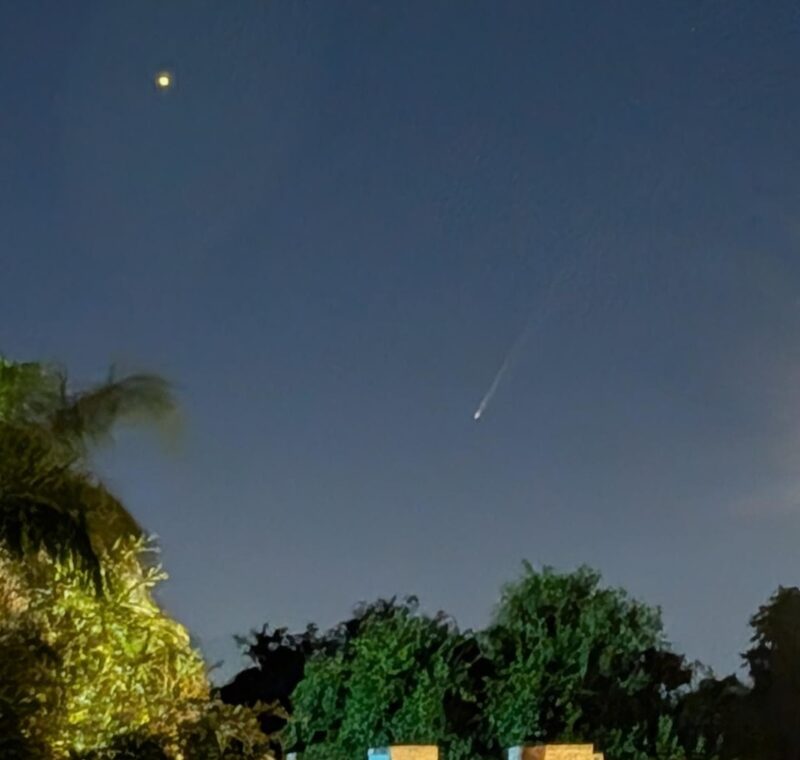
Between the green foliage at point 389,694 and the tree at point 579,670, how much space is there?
1.90 ft

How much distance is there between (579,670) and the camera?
23500 millimetres

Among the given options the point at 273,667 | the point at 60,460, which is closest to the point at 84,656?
the point at 60,460

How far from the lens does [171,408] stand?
406 inches

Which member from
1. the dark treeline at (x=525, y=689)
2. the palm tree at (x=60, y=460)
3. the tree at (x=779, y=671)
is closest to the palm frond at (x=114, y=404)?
the palm tree at (x=60, y=460)

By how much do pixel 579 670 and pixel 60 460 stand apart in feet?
48.9

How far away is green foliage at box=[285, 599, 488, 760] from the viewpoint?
22.0 metres

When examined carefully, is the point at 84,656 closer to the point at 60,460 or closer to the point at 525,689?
the point at 60,460

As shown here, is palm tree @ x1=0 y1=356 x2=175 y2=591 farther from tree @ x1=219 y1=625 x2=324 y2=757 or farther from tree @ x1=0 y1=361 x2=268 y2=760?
Answer: tree @ x1=219 y1=625 x2=324 y2=757

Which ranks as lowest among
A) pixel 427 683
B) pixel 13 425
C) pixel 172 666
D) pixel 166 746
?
pixel 166 746

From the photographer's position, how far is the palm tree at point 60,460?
371 inches

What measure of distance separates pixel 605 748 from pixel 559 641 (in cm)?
204

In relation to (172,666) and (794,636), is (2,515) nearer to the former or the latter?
(172,666)

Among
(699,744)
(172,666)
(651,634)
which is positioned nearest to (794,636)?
(651,634)

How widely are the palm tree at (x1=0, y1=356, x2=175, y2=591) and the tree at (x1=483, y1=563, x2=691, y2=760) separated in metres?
12.9
